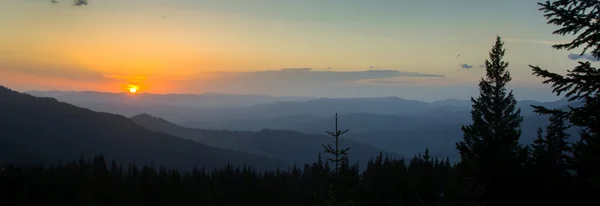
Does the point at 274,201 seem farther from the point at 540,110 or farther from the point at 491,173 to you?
the point at 540,110

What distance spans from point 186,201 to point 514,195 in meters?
77.2

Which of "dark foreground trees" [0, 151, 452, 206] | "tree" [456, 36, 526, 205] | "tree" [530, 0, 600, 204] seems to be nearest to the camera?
"tree" [530, 0, 600, 204]

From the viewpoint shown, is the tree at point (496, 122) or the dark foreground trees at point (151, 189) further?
the dark foreground trees at point (151, 189)

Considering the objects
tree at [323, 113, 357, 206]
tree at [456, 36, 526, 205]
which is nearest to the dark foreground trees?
tree at [456, 36, 526, 205]

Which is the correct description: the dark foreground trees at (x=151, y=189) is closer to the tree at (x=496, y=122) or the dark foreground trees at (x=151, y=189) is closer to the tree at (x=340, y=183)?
the tree at (x=496, y=122)

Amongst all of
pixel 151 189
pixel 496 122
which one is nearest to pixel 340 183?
pixel 496 122

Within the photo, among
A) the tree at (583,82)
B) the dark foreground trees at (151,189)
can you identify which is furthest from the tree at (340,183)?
the dark foreground trees at (151,189)

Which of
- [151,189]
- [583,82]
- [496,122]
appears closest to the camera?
[583,82]

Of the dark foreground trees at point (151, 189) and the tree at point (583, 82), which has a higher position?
the tree at point (583, 82)

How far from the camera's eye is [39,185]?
87562 millimetres

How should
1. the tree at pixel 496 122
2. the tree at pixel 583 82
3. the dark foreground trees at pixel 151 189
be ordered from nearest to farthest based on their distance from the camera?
the tree at pixel 583 82
the tree at pixel 496 122
the dark foreground trees at pixel 151 189

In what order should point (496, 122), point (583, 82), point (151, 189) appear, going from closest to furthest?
1. point (583, 82)
2. point (496, 122)
3. point (151, 189)

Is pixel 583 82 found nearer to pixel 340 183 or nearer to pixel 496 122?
pixel 340 183

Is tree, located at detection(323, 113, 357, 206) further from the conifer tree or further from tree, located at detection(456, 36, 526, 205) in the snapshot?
tree, located at detection(456, 36, 526, 205)
